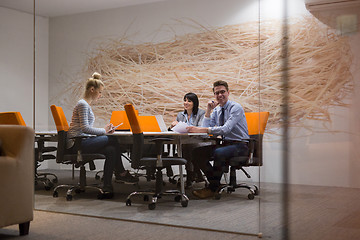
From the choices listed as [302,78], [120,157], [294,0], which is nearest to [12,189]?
[120,157]

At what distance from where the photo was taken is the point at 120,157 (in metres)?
4.27

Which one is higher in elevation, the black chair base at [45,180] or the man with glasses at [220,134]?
the man with glasses at [220,134]

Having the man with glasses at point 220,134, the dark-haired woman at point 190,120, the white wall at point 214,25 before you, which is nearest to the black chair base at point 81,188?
the white wall at point 214,25

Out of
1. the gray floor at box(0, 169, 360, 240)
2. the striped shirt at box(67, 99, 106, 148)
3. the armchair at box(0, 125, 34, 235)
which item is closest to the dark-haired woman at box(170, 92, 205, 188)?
the gray floor at box(0, 169, 360, 240)

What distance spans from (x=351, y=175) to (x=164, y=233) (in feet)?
4.93

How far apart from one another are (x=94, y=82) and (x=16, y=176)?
136 centimetres

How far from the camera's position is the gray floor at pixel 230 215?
3250 millimetres

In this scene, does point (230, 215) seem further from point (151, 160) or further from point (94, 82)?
point (94, 82)

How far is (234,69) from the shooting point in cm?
388

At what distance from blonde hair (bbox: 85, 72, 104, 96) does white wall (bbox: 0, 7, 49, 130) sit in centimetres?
62

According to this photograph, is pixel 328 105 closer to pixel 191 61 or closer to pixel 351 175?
pixel 351 175

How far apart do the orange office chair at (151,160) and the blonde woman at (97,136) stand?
0.18 m

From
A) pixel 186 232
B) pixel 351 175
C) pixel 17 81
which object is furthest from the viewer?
pixel 17 81

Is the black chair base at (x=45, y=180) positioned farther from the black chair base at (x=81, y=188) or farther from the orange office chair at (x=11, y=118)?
the orange office chair at (x=11, y=118)
